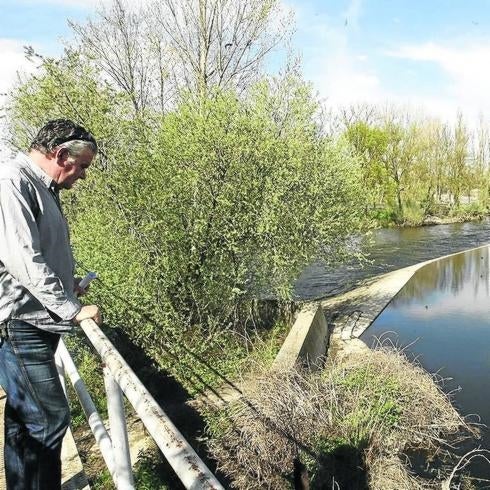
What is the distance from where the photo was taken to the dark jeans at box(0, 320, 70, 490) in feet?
6.82

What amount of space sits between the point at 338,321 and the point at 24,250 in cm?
1085

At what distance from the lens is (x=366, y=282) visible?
1642 cm

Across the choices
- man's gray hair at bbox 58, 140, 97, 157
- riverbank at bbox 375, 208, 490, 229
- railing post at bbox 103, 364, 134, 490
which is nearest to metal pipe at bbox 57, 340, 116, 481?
railing post at bbox 103, 364, 134, 490

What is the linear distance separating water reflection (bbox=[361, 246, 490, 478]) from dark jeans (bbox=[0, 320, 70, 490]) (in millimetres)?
5916

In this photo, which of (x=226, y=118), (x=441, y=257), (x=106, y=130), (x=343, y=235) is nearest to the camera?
(x=106, y=130)

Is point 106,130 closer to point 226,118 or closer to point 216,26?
point 226,118

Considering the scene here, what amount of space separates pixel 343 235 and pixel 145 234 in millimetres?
4508

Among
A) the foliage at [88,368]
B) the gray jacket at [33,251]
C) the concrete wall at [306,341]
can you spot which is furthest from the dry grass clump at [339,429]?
the gray jacket at [33,251]

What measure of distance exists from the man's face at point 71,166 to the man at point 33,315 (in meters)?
0.06

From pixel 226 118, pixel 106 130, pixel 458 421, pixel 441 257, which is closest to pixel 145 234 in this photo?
pixel 106 130

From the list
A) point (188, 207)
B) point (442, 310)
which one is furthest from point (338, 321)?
point (188, 207)

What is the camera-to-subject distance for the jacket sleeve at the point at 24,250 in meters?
1.95

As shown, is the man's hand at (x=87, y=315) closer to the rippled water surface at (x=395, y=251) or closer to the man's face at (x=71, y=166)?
the man's face at (x=71, y=166)

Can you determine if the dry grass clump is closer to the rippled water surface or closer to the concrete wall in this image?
the concrete wall
